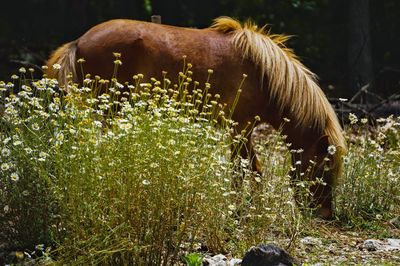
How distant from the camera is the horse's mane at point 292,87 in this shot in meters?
6.64

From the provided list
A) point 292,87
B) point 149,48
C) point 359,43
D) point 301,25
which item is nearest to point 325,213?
point 292,87

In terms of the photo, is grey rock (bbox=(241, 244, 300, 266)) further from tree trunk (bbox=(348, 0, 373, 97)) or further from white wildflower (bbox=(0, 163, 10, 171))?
tree trunk (bbox=(348, 0, 373, 97))

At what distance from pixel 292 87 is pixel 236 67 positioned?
0.48 metres

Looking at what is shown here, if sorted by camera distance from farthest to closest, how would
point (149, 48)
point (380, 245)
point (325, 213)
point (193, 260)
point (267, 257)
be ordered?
point (149, 48)
point (325, 213)
point (380, 245)
point (193, 260)
point (267, 257)

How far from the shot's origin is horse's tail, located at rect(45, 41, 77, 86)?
6.43 m

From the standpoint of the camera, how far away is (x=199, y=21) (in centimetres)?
1343

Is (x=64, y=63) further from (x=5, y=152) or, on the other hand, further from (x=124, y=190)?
(x=124, y=190)

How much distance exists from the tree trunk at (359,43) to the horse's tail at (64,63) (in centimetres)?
568

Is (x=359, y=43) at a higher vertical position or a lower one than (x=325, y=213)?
higher

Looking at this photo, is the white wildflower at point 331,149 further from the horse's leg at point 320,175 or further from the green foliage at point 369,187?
the green foliage at point 369,187

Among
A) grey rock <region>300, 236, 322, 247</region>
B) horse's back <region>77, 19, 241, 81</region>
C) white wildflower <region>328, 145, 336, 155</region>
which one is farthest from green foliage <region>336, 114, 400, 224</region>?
horse's back <region>77, 19, 241, 81</region>

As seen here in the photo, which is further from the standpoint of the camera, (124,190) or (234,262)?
(234,262)

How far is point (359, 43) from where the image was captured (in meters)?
11.6

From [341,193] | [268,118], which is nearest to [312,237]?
[341,193]
